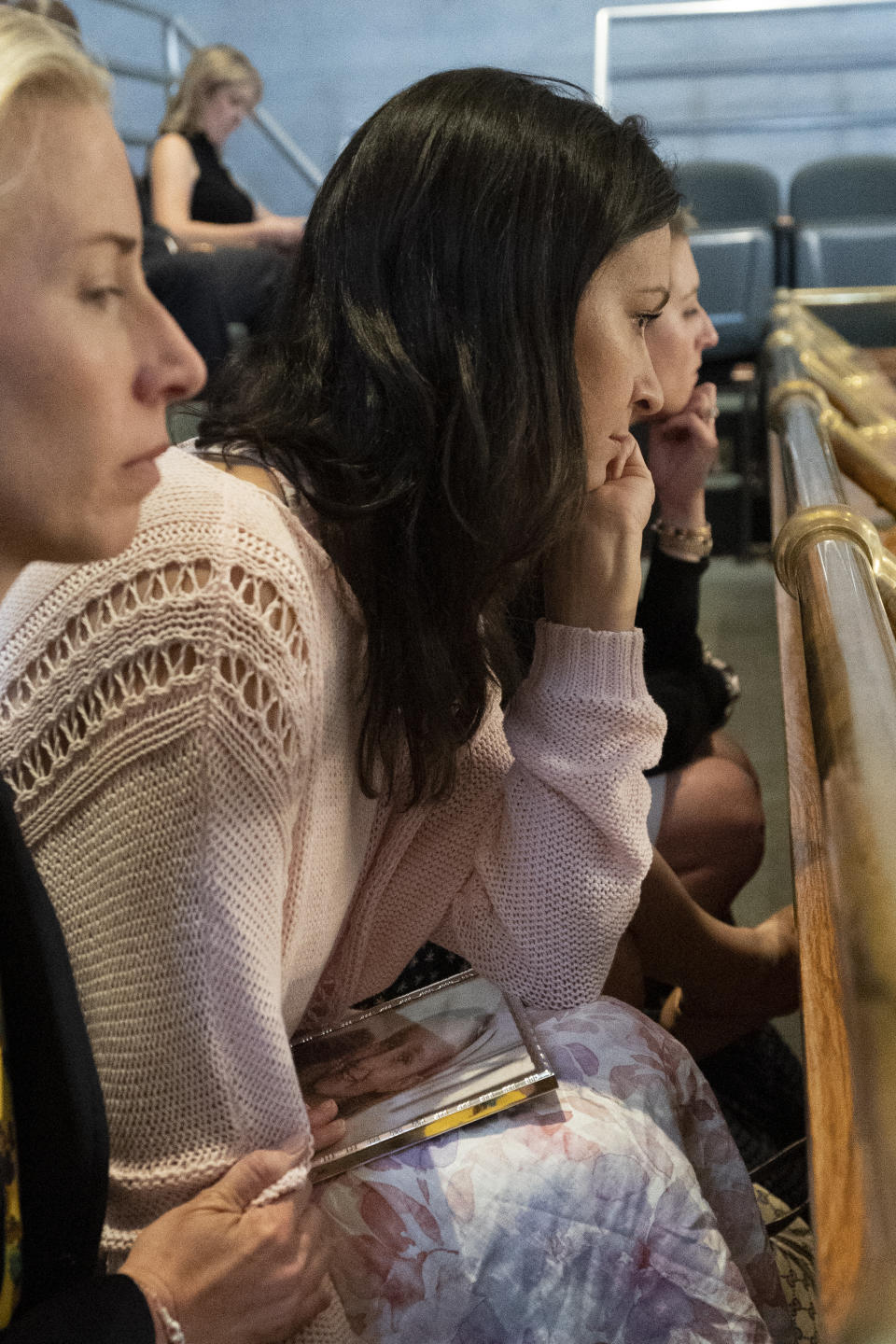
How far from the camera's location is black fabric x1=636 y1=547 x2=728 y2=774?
4.69 feet

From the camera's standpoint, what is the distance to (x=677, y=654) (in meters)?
1.49

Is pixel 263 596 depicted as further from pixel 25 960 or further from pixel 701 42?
pixel 701 42

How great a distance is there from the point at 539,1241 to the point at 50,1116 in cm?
35

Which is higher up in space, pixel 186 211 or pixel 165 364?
pixel 165 364

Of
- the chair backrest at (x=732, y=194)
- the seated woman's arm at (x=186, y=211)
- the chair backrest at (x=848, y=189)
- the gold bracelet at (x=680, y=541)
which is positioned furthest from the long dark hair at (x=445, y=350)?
the chair backrest at (x=848, y=189)

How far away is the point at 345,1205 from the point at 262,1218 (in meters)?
0.09

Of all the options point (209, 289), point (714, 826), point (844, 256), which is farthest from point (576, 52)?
point (714, 826)

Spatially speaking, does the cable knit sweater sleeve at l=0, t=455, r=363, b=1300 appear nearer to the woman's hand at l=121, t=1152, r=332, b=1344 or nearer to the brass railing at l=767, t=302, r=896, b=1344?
the woman's hand at l=121, t=1152, r=332, b=1344

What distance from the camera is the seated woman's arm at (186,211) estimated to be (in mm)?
3332

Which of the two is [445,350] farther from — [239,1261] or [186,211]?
[186,211]

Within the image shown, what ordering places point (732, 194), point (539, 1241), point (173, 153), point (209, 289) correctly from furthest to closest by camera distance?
1. point (732, 194)
2. point (173, 153)
3. point (209, 289)
4. point (539, 1241)

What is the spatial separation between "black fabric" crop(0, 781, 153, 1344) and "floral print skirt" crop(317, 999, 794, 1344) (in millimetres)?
223

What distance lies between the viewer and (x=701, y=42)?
5.13 m

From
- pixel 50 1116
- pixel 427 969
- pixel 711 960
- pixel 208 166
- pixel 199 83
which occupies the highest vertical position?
pixel 199 83
